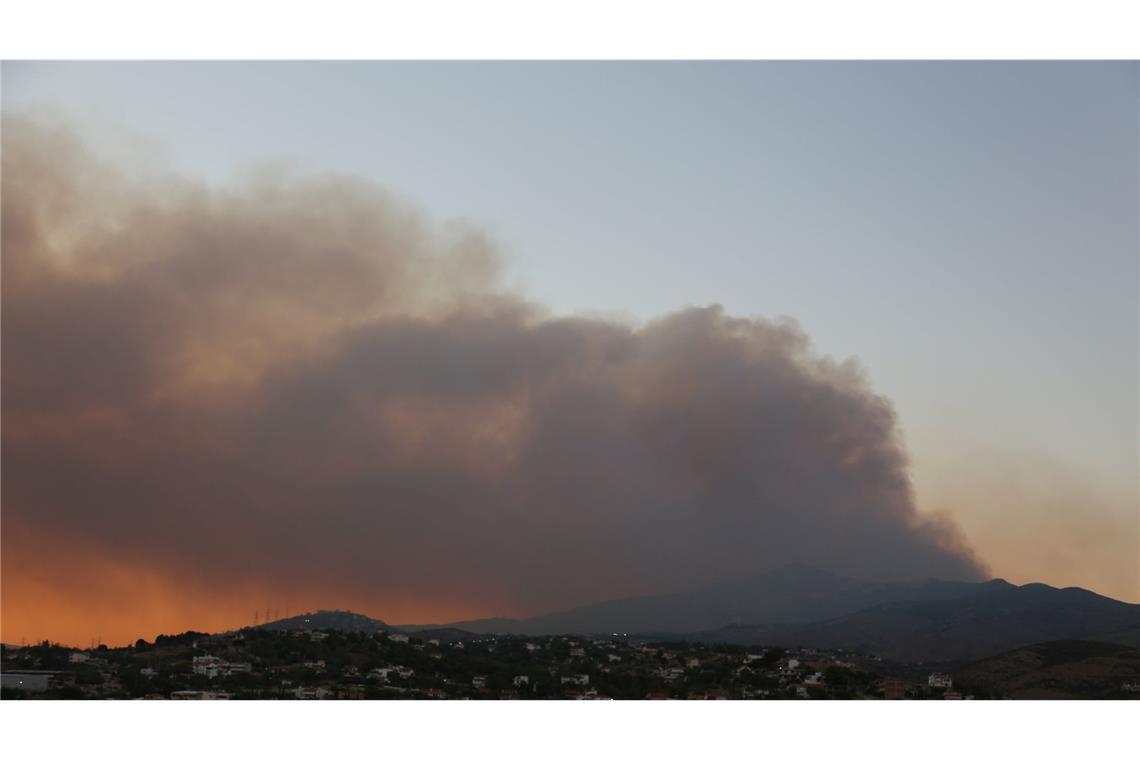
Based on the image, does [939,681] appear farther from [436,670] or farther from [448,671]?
[436,670]

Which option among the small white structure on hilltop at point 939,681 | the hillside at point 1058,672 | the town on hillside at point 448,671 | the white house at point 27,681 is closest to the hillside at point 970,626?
the hillside at point 1058,672

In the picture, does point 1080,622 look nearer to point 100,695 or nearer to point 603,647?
point 603,647

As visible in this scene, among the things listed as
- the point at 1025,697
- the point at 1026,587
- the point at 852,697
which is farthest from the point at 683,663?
the point at 1026,587

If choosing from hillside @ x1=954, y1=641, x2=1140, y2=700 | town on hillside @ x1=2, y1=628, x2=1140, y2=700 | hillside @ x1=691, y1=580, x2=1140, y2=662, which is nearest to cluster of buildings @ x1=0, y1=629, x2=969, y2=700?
town on hillside @ x1=2, y1=628, x2=1140, y2=700

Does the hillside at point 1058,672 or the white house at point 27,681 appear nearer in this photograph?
the white house at point 27,681

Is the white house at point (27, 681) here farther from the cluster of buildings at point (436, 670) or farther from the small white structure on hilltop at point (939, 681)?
the small white structure on hilltop at point (939, 681)

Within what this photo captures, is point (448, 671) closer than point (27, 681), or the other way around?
point (27, 681)

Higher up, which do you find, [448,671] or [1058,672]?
[448,671]

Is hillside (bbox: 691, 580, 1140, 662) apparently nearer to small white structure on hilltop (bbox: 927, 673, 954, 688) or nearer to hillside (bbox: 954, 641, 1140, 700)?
hillside (bbox: 954, 641, 1140, 700)

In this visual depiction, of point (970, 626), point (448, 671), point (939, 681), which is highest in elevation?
point (970, 626)

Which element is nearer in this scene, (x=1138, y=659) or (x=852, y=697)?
(x=852, y=697)

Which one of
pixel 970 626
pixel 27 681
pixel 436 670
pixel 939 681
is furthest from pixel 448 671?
pixel 970 626
